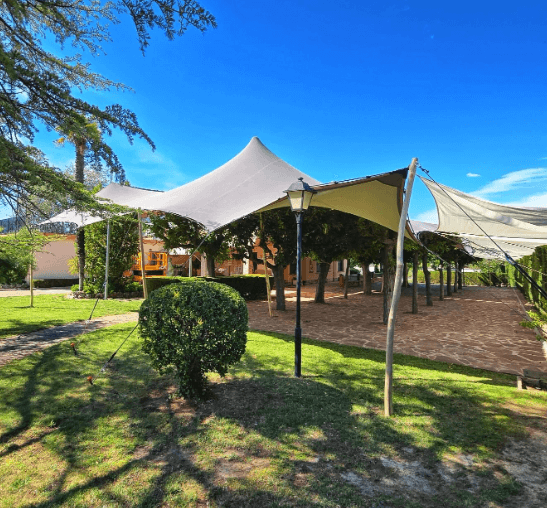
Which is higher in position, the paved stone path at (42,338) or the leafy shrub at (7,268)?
the leafy shrub at (7,268)

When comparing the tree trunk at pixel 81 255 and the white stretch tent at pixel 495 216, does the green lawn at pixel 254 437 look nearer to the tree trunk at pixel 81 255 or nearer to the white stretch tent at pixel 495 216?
the white stretch tent at pixel 495 216

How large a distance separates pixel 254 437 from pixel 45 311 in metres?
9.59

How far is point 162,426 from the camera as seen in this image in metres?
3.25

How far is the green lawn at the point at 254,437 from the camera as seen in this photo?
2.32 meters

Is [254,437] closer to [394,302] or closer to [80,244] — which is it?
[394,302]

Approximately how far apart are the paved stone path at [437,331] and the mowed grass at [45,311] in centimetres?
463

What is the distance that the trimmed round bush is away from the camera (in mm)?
3473

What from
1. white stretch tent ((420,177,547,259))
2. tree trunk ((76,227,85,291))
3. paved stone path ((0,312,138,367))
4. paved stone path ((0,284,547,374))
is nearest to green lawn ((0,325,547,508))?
paved stone path ((0,312,138,367))

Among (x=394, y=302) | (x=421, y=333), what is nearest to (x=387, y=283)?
(x=421, y=333)

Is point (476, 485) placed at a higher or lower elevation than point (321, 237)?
lower

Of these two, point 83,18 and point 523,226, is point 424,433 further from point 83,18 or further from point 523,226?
point 83,18

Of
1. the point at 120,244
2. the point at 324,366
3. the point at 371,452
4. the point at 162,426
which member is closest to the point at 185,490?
the point at 162,426

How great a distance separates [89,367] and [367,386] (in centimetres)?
402

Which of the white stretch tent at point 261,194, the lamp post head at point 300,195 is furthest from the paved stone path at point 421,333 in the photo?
the lamp post head at point 300,195
